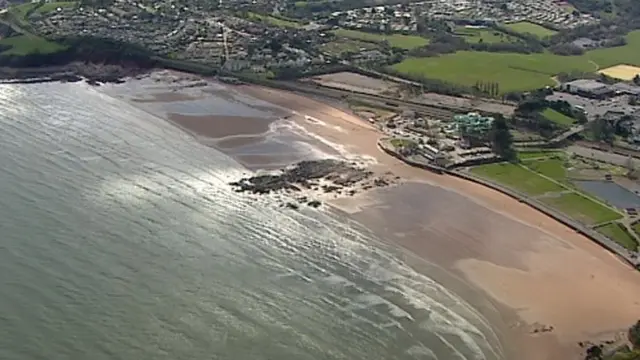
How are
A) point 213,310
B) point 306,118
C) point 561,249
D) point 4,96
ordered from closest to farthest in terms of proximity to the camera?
point 213,310
point 561,249
point 306,118
point 4,96

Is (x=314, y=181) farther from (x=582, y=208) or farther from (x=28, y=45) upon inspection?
(x=28, y=45)

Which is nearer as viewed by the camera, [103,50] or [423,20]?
[103,50]

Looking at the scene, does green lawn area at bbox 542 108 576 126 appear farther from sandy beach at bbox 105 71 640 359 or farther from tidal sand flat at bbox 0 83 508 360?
tidal sand flat at bbox 0 83 508 360

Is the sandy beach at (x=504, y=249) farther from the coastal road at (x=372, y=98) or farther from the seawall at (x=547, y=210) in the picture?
the coastal road at (x=372, y=98)

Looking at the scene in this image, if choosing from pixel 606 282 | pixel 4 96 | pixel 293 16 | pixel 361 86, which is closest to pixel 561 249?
pixel 606 282

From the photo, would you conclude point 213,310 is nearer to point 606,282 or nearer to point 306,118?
point 606,282

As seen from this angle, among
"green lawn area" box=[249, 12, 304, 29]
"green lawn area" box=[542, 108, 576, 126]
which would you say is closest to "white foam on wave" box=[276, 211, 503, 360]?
"green lawn area" box=[542, 108, 576, 126]

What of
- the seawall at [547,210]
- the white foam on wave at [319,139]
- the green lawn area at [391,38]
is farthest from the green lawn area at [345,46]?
the seawall at [547,210]
